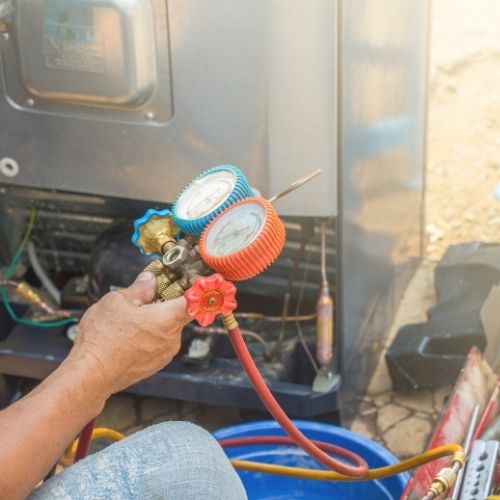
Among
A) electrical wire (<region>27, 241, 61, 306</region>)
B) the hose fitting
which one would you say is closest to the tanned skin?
the hose fitting

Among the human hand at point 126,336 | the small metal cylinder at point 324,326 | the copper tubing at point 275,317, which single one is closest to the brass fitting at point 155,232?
the human hand at point 126,336

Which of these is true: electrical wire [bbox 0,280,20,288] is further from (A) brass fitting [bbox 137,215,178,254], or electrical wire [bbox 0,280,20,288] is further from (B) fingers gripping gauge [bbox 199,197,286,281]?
(B) fingers gripping gauge [bbox 199,197,286,281]

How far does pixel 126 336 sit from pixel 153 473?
0.62ft

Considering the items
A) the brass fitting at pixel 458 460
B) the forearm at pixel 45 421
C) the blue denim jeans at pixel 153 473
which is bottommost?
the brass fitting at pixel 458 460

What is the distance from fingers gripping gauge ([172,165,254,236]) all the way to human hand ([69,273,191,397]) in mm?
141

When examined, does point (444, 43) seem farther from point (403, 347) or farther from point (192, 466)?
point (192, 466)

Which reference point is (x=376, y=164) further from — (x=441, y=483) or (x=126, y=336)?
(x=126, y=336)

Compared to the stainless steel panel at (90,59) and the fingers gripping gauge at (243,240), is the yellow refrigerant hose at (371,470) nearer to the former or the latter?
the fingers gripping gauge at (243,240)

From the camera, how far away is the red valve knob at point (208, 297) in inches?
42.6

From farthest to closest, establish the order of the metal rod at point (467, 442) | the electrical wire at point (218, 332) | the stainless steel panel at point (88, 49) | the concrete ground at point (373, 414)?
the concrete ground at point (373, 414) < the electrical wire at point (218, 332) < the stainless steel panel at point (88, 49) < the metal rod at point (467, 442)

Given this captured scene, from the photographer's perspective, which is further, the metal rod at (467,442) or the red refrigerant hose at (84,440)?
the metal rod at (467,442)

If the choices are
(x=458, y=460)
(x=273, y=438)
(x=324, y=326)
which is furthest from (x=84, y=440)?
(x=324, y=326)

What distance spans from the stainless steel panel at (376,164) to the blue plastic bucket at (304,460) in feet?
0.87

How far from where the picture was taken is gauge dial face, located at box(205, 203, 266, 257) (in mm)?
1133
